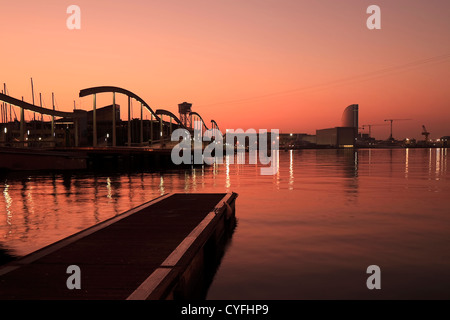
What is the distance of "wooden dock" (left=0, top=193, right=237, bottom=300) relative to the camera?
5.92 meters

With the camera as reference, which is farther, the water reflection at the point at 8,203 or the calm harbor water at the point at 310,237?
the water reflection at the point at 8,203

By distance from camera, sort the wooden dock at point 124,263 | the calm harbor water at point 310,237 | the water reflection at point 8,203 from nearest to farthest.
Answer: the wooden dock at point 124,263 < the calm harbor water at point 310,237 < the water reflection at point 8,203

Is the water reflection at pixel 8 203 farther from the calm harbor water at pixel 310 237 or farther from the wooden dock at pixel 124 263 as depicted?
the wooden dock at pixel 124 263

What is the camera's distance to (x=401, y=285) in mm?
8406

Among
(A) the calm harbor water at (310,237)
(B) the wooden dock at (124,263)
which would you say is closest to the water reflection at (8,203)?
(A) the calm harbor water at (310,237)

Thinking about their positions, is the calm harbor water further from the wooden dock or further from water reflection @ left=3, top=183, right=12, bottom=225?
the wooden dock

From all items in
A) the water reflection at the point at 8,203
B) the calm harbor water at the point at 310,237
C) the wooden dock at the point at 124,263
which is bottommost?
the calm harbor water at the point at 310,237

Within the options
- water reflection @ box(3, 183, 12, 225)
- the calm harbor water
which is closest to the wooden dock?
the calm harbor water

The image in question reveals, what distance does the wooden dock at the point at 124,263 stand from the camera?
19.4 ft

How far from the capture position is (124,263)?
7238 mm

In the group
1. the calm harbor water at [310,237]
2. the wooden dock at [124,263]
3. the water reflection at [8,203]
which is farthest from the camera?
the water reflection at [8,203]

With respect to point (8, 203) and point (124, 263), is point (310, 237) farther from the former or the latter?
point (8, 203)

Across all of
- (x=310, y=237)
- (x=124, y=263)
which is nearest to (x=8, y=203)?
(x=310, y=237)
